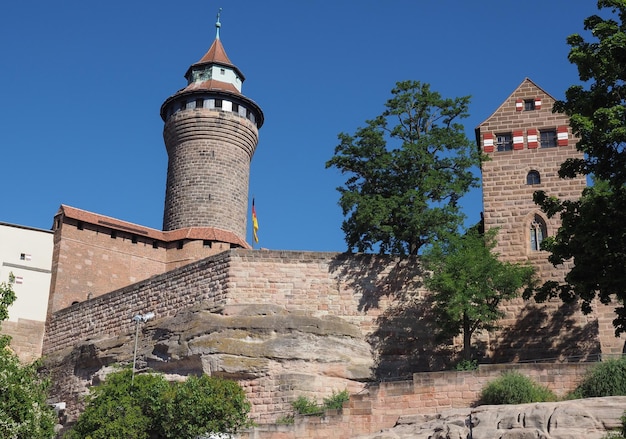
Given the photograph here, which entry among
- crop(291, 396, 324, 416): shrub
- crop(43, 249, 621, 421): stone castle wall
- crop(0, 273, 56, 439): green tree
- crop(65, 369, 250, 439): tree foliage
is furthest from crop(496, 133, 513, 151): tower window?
crop(0, 273, 56, 439): green tree

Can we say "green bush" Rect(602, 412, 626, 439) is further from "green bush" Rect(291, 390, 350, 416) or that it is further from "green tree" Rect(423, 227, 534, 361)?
"green bush" Rect(291, 390, 350, 416)

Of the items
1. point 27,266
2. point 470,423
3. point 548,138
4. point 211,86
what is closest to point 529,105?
point 548,138

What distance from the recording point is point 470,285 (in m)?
27.0

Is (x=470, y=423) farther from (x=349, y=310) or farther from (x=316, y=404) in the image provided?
(x=349, y=310)

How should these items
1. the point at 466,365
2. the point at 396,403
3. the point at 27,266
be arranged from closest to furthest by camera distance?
1. the point at 396,403
2. the point at 466,365
3. the point at 27,266

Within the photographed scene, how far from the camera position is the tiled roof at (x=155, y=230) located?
38634mm

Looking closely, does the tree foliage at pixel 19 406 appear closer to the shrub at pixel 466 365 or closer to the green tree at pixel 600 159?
the shrub at pixel 466 365

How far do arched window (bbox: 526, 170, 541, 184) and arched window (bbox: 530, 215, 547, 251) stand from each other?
1207 mm

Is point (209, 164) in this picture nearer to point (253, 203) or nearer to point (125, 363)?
point (253, 203)

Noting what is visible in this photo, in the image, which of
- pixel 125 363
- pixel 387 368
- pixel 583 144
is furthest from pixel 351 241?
pixel 583 144

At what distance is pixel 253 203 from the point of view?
4728cm

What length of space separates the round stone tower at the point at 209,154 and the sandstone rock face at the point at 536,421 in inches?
832

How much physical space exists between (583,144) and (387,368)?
1256 cm

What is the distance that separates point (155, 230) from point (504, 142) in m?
16.7
